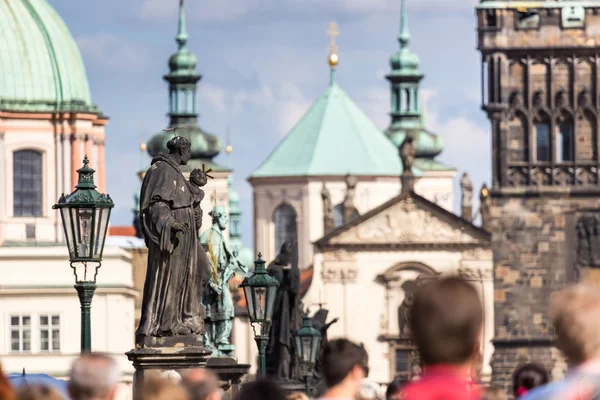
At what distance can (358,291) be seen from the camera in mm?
70812

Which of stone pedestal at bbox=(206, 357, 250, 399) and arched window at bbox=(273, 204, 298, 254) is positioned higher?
arched window at bbox=(273, 204, 298, 254)

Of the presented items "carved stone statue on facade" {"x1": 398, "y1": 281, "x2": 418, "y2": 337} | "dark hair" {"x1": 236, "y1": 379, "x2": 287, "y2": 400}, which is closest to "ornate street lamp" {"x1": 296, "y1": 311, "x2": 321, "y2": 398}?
"dark hair" {"x1": 236, "y1": 379, "x2": 287, "y2": 400}

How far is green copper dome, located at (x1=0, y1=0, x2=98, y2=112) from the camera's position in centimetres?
6044

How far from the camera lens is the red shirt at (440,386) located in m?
7.56

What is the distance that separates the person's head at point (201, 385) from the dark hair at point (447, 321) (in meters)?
1.76

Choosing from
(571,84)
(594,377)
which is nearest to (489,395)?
(594,377)

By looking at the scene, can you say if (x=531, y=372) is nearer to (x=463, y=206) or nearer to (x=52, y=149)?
(x=52, y=149)

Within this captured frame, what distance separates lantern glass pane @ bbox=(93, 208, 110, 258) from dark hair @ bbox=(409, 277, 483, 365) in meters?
9.31

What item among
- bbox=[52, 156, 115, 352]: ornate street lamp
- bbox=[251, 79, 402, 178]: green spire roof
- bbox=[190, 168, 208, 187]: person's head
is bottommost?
bbox=[52, 156, 115, 352]: ornate street lamp

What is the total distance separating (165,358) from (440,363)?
27.8 feet

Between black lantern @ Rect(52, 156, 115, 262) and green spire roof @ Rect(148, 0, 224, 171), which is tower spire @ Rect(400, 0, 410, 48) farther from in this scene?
Answer: black lantern @ Rect(52, 156, 115, 262)

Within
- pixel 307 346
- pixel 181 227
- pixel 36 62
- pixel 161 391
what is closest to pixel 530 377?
pixel 161 391

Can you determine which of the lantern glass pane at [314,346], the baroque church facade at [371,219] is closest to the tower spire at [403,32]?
the baroque church facade at [371,219]

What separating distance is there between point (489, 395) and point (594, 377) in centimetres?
261
